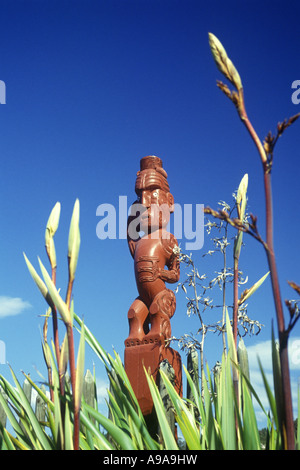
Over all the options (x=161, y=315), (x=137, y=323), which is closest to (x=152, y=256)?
(x=161, y=315)

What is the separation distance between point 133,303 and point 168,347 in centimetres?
71

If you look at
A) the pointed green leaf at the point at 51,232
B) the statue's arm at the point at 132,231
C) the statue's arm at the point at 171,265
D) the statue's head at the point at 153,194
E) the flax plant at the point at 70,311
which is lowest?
the flax plant at the point at 70,311

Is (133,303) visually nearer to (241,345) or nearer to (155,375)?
(155,375)

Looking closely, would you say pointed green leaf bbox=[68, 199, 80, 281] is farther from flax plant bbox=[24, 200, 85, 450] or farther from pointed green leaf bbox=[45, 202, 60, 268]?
pointed green leaf bbox=[45, 202, 60, 268]

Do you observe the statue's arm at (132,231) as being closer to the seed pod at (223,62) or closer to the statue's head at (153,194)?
the statue's head at (153,194)

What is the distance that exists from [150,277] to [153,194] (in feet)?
3.65

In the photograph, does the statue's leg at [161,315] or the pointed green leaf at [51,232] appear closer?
the pointed green leaf at [51,232]

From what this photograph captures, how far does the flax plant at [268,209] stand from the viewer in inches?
60.6

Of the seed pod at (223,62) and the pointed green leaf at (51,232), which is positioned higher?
the seed pod at (223,62)

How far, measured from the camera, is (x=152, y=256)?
554cm

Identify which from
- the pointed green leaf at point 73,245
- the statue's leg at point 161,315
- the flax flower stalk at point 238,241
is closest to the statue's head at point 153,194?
the statue's leg at point 161,315

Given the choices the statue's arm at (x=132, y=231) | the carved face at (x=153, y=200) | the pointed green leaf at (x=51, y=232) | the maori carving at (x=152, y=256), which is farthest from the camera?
the statue's arm at (x=132, y=231)

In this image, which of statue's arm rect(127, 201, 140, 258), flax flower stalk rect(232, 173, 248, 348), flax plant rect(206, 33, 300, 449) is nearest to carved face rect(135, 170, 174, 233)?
statue's arm rect(127, 201, 140, 258)

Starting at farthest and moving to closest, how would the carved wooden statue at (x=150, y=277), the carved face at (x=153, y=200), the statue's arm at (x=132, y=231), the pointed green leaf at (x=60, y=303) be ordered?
the statue's arm at (x=132, y=231)
the carved face at (x=153, y=200)
the carved wooden statue at (x=150, y=277)
the pointed green leaf at (x=60, y=303)
